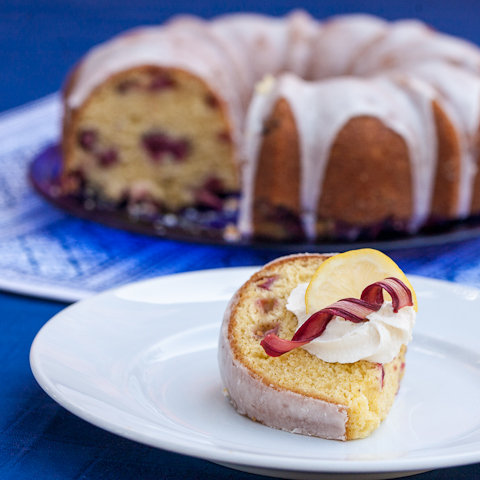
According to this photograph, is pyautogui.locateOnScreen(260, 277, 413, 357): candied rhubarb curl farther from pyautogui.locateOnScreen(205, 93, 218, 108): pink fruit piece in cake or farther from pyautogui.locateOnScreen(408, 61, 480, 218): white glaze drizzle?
pyautogui.locateOnScreen(205, 93, 218, 108): pink fruit piece in cake

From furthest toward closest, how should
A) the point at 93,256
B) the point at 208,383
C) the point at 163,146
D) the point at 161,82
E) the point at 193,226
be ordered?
the point at 163,146
the point at 161,82
the point at 193,226
the point at 93,256
the point at 208,383

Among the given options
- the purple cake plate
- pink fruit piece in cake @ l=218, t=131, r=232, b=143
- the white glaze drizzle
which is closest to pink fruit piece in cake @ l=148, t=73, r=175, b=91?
pink fruit piece in cake @ l=218, t=131, r=232, b=143

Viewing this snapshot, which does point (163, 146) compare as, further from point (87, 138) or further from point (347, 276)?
point (347, 276)

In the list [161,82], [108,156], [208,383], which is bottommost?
[108,156]

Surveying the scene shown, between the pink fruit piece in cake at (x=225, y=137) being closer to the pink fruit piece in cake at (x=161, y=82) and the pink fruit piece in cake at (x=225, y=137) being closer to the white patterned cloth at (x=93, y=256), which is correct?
the pink fruit piece in cake at (x=161, y=82)

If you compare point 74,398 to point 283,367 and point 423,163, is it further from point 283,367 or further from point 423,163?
point 423,163

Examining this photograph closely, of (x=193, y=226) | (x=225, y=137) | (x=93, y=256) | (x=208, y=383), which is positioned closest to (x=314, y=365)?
(x=208, y=383)
